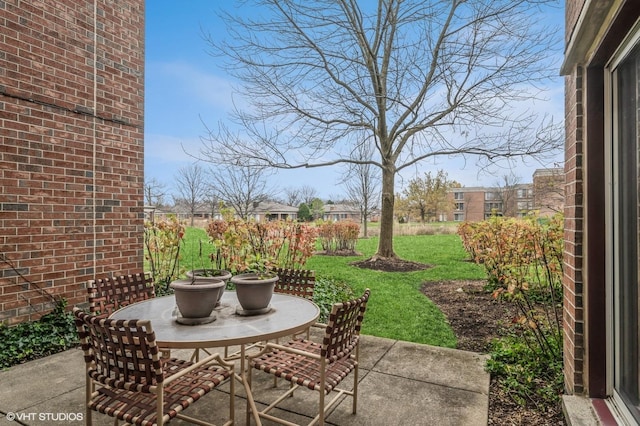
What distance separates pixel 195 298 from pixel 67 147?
3.05m

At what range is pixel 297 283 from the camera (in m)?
3.33

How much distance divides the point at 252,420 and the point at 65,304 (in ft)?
9.57

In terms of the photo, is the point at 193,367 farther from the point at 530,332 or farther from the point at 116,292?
the point at 530,332

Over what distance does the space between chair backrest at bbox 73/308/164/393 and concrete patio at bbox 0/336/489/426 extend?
31.5 inches

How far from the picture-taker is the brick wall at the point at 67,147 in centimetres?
369

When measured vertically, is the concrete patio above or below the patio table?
below

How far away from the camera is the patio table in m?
1.99

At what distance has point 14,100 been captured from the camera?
12.1ft

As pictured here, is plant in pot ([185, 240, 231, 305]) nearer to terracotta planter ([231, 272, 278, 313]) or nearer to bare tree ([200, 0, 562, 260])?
terracotta planter ([231, 272, 278, 313])

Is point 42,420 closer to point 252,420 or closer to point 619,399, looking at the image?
point 252,420

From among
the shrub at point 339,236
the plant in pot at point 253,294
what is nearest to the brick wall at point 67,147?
the plant in pot at point 253,294

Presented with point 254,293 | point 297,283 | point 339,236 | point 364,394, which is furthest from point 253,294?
point 339,236

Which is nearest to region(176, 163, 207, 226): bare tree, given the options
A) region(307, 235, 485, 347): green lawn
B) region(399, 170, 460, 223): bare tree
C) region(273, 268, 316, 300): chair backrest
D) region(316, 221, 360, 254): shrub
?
region(316, 221, 360, 254): shrub

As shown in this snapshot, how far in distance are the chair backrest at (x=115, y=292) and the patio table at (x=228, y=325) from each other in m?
0.34
